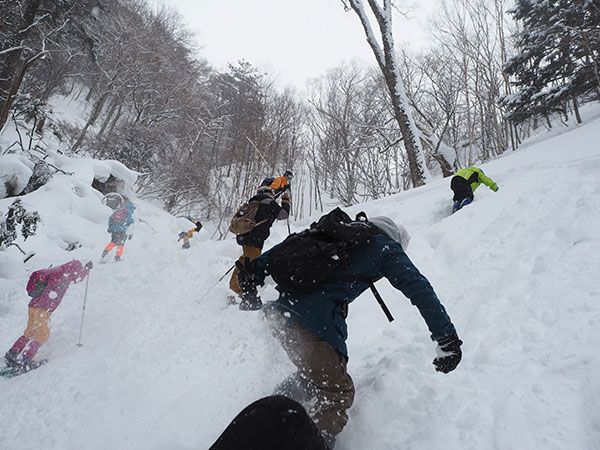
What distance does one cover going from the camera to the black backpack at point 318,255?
2.05 metres

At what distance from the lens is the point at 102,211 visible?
39.8ft

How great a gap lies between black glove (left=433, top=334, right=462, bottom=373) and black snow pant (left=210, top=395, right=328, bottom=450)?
79 centimetres

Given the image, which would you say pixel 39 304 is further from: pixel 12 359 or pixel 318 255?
pixel 318 255

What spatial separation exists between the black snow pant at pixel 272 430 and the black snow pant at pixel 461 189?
6.48m

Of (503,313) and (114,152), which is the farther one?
(114,152)

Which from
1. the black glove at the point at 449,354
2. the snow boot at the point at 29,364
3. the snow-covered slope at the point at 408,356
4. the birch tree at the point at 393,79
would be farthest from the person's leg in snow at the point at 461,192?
→ the snow boot at the point at 29,364

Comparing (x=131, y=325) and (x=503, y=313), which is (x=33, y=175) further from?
(x=503, y=313)

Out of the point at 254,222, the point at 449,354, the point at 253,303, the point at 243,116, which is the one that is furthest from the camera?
the point at 243,116

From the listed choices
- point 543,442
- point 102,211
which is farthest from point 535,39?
point 102,211

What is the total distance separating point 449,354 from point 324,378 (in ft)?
2.33

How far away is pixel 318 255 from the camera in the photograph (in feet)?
6.76

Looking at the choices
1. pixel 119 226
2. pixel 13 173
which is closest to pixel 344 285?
pixel 119 226

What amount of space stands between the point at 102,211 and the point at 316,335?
12.2 meters

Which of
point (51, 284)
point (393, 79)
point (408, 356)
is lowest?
point (51, 284)
